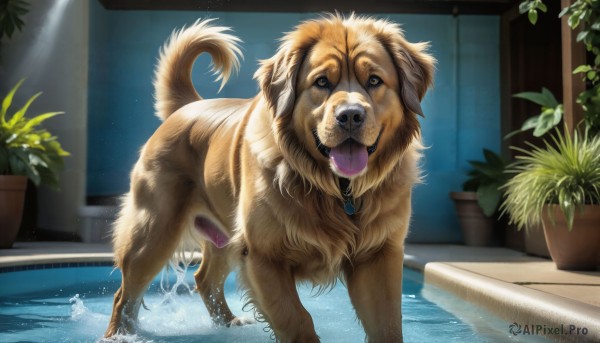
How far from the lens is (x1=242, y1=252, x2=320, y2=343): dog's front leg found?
2.56 meters

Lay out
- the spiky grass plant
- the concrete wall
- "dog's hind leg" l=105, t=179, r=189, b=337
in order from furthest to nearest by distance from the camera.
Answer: the concrete wall
the spiky grass plant
"dog's hind leg" l=105, t=179, r=189, b=337

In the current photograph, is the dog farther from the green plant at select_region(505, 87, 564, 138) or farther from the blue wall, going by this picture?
the blue wall

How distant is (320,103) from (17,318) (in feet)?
8.94

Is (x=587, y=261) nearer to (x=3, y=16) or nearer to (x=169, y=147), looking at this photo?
(x=169, y=147)

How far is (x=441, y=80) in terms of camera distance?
340 inches

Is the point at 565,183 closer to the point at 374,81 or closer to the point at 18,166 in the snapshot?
the point at 374,81

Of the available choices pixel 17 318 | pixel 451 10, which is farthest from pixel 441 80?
pixel 17 318

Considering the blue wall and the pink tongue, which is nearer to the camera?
the pink tongue

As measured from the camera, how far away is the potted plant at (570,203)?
193 inches

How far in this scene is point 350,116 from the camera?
2.37 m

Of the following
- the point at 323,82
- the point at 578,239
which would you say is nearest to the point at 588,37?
the point at 578,239

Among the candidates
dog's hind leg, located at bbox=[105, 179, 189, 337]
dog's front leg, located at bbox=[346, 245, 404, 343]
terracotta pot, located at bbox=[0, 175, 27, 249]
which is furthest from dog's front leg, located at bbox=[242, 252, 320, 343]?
terracotta pot, located at bbox=[0, 175, 27, 249]

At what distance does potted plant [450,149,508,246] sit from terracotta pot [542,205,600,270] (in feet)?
7.41

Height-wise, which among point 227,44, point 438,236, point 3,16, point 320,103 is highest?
point 3,16
